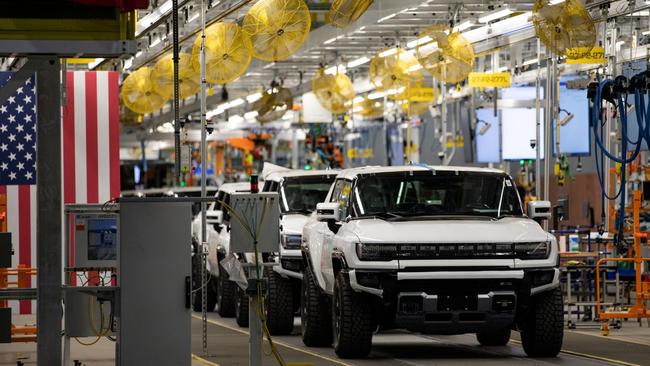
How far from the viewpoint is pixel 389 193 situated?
14.3 m

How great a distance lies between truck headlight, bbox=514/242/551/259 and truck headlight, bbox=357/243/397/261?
1.16m

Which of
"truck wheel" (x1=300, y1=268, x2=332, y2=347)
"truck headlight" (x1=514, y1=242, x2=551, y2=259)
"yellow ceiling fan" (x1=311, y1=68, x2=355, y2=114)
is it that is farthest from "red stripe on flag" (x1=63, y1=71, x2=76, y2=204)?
"yellow ceiling fan" (x1=311, y1=68, x2=355, y2=114)

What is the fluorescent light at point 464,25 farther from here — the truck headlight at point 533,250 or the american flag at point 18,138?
the truck headlight at point 533,250

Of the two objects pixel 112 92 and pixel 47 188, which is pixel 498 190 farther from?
pixel 112 92

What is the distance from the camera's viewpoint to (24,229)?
20438mm

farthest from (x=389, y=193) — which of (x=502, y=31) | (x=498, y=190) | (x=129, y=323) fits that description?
(x=502, y=31)

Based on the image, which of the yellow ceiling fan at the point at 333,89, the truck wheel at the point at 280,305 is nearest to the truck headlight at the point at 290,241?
the truck wheel at the point at 280,305

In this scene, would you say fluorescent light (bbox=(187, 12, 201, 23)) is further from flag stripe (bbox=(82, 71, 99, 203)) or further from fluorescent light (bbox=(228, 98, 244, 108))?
fluorescent light (bbox=(228, 98, 244, 108))

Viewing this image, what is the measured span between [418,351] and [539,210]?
2.06 metres

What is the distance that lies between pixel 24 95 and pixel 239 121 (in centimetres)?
2955

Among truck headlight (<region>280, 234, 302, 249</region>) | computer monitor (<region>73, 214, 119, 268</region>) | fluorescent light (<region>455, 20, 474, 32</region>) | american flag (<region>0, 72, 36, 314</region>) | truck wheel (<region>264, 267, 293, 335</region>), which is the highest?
fluorescent light (<region>455, 20, 474, 32</region>)

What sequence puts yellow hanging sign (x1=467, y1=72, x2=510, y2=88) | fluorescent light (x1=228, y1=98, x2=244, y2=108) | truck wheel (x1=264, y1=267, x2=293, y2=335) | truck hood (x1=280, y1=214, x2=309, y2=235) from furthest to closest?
fluorescent light (x1=228, y1=98, x2=244, y2=108)
yellow hanging sign (x1=467, y1=72, x2=510, y2=88)
truck hood (x1=280, y1=214, x2=309, y2=235)
truck wheel (x1=264, y1=267, x2=293, y2=335)

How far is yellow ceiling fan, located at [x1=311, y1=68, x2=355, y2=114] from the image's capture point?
28.0 metres

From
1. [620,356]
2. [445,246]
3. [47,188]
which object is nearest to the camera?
[47,188]
